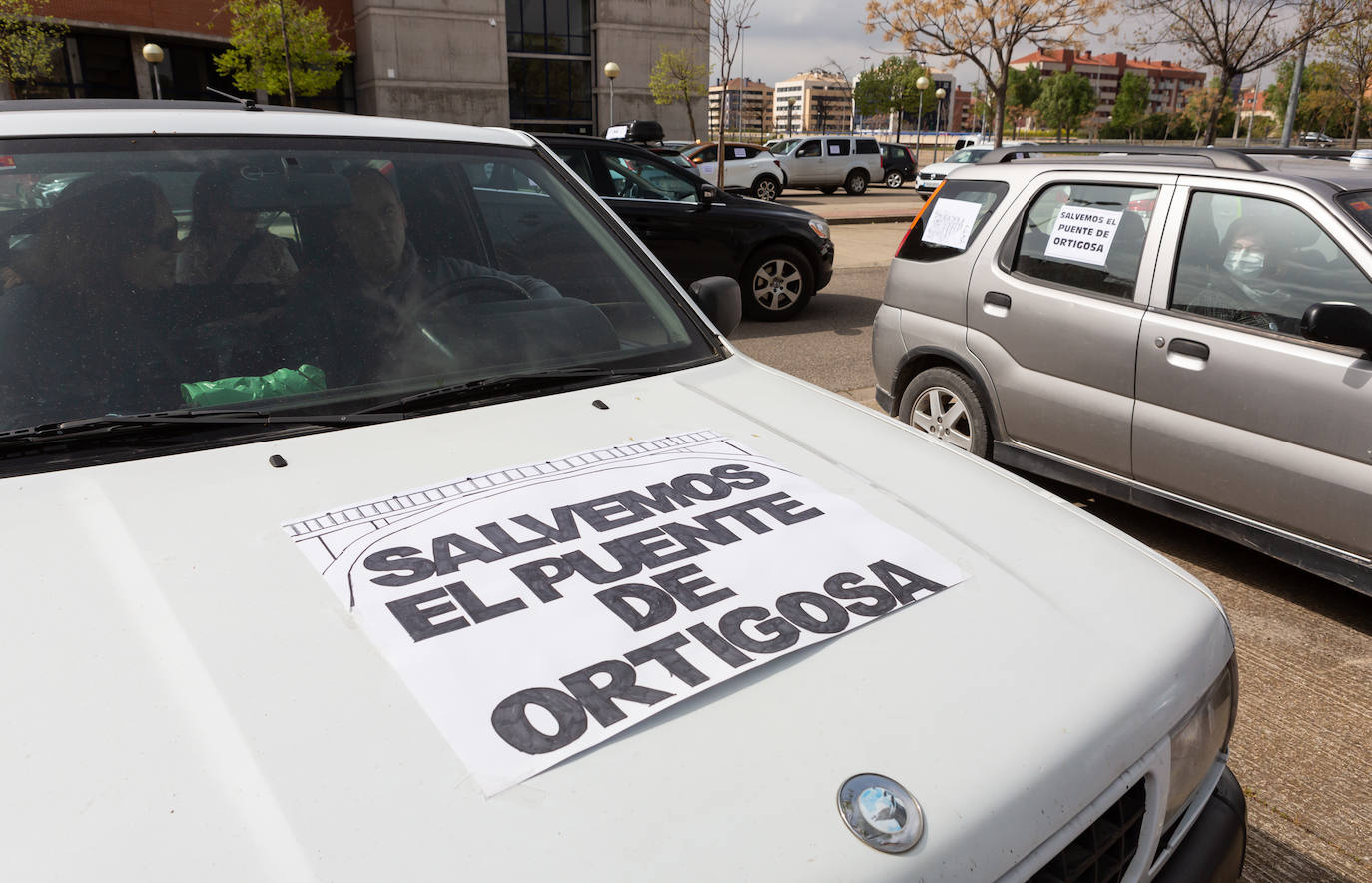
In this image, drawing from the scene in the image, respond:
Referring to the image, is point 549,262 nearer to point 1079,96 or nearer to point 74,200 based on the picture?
Answer: point 74,200

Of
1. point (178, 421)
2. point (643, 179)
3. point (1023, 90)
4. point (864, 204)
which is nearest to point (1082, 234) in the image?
point (178, 421)

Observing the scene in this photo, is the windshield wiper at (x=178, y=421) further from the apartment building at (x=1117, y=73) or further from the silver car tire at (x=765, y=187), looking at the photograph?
the apartment building at (x=1117, y=73)

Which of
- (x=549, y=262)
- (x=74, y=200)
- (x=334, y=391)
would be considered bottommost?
(x=334, y=391)

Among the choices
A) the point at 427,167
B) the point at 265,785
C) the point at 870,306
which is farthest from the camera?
the point at 870,306

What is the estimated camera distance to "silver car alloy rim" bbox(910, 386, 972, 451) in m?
4.80

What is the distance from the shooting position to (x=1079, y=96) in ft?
305

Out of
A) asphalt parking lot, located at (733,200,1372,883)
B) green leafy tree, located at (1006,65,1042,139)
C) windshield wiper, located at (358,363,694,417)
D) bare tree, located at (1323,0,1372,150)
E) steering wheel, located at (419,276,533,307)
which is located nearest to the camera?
windshield wiper, located at (358,363,694,417)

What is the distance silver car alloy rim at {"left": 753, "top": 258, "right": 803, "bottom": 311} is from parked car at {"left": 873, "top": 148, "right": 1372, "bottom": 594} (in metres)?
4.57

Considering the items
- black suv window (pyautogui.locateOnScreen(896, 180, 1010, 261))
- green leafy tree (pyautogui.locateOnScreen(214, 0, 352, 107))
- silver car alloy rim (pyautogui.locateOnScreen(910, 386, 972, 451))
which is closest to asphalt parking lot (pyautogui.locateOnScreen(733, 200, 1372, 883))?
silver car alloy rim (pyautogui.locateOnScreen(910, 386, 972, 451))

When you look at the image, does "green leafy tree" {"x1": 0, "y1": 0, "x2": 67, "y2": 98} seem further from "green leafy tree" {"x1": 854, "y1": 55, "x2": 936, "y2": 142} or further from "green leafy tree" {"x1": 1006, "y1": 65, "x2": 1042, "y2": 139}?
"green leafy tree" {"x1": 1006, "y1": 65, "x2": 1042, "y2": 139}

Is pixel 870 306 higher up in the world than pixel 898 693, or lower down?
lower down

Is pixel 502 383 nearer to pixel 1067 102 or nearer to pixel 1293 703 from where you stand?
pixel 1293 703

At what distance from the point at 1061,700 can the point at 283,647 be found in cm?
115

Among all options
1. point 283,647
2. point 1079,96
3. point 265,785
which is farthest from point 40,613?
point 1079,96
